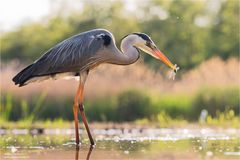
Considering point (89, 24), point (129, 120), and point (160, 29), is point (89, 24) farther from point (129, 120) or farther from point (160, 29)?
point (129, 120)

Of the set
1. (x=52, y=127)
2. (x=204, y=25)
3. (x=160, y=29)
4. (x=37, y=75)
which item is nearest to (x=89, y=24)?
(x=160, y=29)

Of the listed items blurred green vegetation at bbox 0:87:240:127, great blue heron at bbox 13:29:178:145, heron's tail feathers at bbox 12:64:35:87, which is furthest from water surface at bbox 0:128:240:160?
blurred green vegetation at bbox 0:87:240:127

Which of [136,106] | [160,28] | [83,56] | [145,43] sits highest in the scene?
[160,28]

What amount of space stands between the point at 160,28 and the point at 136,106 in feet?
83.0

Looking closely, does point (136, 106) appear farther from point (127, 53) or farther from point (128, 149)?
point (128, 149)

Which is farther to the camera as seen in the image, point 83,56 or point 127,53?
point 127,53

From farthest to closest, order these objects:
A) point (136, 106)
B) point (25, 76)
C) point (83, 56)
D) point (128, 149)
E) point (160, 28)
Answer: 1. point (160, 28)
2. point (136, 106)
3. point (25, 76)
4. point (83, 56)
5. point (128, 149)

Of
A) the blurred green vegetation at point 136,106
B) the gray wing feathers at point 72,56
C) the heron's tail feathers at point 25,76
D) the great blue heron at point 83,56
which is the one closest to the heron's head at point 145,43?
the great blue heron at point 83,56

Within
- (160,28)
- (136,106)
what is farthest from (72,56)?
(160,28)

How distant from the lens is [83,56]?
38.4 ft

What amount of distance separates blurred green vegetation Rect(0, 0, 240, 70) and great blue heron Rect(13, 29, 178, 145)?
1199 inches

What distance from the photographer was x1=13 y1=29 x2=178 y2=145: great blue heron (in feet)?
38.4

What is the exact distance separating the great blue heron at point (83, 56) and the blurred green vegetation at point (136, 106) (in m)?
6.57

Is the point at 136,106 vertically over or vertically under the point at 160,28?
under
